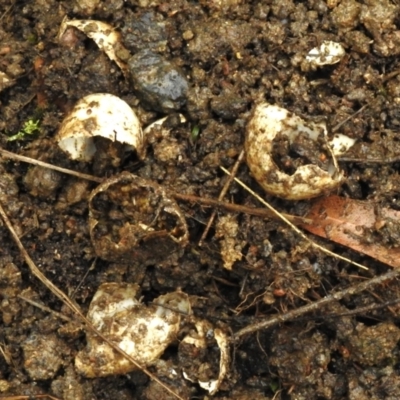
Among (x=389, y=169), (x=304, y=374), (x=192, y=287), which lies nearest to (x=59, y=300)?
(x=192, y=287)

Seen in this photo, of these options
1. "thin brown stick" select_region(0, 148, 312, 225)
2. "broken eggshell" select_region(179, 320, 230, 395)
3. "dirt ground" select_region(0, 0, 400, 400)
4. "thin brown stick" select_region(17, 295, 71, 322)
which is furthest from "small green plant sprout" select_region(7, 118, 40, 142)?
"broken eggshell" select_region(179, 320, 230, 395)

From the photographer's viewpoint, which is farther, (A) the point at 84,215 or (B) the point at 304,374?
(A) the point at 84,215

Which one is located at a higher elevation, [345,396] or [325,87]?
[325,87]

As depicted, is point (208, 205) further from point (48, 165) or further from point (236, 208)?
point (48, 165)

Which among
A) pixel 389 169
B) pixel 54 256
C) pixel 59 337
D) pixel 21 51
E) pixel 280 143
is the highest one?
pixel 21 51

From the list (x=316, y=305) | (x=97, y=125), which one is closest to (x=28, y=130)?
(x=97, y=125)

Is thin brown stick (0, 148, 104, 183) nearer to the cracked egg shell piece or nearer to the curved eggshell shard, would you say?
the cracked egg shell piece

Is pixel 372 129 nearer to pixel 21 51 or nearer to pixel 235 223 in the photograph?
pixel 235 223
